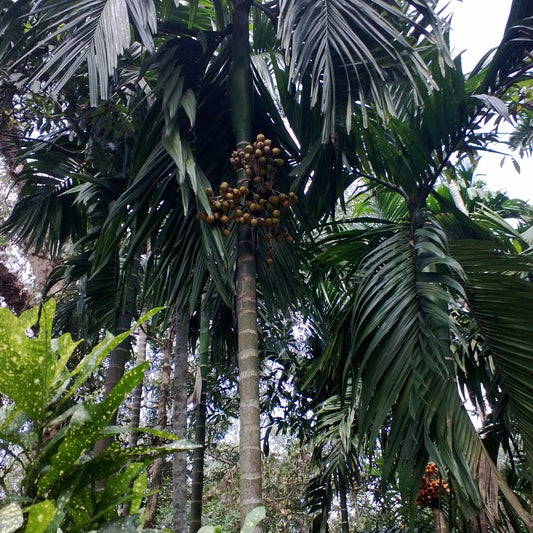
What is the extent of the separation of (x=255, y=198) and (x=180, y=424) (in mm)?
2665

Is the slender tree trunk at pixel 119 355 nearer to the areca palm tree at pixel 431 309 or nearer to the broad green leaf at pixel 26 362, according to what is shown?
the areca palm tree at pixel 431 309

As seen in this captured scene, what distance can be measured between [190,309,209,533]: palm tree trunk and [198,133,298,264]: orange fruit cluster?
1.60 meters

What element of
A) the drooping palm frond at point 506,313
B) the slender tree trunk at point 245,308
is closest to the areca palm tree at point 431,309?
the drooping palm frond at point 506,313

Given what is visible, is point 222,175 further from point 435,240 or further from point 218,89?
point 435,240

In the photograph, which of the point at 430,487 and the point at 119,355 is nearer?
the point at 119,355

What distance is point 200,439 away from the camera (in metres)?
4.16

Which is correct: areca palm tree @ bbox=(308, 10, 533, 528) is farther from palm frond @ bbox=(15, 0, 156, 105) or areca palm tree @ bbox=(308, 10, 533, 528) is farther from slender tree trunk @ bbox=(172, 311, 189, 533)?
slender tree trunk @ bbox=(172, 311, 189, 533)

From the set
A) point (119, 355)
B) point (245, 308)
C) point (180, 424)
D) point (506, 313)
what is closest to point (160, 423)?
point (180, 424)

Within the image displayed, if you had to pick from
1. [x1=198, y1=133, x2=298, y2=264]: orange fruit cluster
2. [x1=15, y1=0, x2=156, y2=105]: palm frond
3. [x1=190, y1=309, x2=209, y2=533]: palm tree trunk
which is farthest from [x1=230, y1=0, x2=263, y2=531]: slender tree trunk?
[x1=190, y1=309, x2=209, y2=533]: palm tree trunk

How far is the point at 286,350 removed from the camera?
5.98 m

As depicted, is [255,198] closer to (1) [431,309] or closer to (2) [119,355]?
(1) [431,309]

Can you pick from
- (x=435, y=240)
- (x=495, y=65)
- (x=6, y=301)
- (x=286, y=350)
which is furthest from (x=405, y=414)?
(x=6, y=301)

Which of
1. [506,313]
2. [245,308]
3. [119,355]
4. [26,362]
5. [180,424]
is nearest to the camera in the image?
[26,362]

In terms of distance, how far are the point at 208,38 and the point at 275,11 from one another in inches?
17.2
